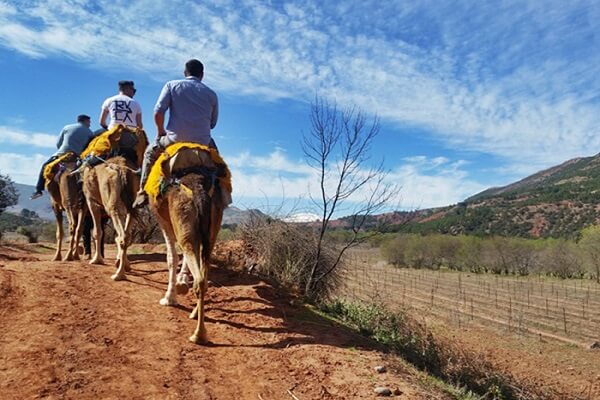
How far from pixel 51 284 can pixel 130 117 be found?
134 inches

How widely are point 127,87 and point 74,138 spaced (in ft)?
5.96

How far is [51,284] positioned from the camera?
6180 mm

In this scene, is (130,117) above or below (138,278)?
above

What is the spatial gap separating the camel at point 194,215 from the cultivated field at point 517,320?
20.1ft

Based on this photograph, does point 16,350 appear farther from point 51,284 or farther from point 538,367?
point 538,367

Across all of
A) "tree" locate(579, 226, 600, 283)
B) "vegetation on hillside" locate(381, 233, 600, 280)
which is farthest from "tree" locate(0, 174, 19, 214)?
"tree" locate(579, 226, 600, 283)

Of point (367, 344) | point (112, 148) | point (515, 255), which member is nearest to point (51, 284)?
point (112, 148)

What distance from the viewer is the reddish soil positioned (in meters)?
3.80

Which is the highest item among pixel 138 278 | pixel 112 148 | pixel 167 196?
pixel 112 148

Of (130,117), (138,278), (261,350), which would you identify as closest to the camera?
(261,350)

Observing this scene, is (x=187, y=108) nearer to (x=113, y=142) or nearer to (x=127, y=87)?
(x=113, y=142)

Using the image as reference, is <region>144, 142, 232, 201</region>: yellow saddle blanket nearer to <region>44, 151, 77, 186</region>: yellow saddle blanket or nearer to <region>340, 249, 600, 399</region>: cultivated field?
<region>44, 151, 77, 186</region>: yellow saddle blanket

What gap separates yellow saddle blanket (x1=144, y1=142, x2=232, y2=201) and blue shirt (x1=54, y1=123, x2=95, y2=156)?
4364mm

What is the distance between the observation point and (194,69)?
6.23 m
